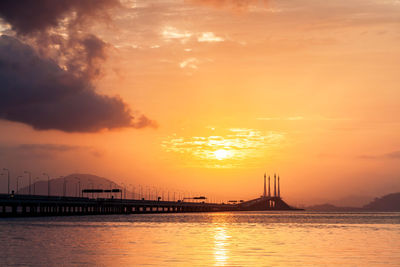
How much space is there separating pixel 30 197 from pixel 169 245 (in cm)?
14081

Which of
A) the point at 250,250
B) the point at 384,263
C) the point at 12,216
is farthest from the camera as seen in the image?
the point at 12,216

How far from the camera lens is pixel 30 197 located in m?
197

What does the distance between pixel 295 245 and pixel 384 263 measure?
1938 centimetres

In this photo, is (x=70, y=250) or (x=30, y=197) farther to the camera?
(x=30, y=197)

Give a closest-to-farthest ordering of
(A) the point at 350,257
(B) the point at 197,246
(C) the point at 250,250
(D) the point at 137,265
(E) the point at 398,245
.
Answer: (D) the point at 137,265, (A) the point at 350,257, (C) the point at 250,250, (B) the point at 197,246, (E) the point at 398,245

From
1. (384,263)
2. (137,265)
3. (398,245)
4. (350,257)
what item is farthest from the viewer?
(398,245)

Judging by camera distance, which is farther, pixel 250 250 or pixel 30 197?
pixel 30 197

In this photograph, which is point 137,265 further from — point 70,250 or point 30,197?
point 30,197

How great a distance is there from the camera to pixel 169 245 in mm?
65812

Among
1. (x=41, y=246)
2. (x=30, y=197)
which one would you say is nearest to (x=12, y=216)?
(x=30, y=197)

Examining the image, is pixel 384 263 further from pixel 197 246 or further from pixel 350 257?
pixel 197 246

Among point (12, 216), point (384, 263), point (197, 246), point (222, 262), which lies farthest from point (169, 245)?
point (12, 216)

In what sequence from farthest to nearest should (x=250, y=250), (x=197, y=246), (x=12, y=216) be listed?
(x=12, y=216) → (x=197, y=246) → (x=250, y=250)

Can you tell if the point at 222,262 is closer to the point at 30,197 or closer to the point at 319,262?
the point at 319,262
